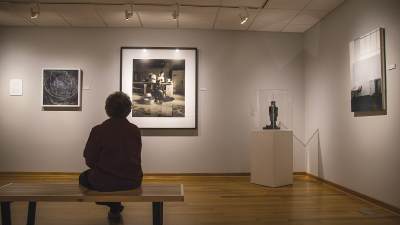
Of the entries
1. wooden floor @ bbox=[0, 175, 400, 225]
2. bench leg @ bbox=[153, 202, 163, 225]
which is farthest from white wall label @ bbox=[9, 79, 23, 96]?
bench leg @ bbox=[153, 202, 163, 225]

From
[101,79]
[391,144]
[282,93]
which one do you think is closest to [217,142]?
[282,93]

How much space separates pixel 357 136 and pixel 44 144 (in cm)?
529

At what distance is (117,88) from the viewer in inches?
247

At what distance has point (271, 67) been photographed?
6.48 metres

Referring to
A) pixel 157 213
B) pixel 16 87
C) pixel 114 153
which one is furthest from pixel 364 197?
pixel 16 87

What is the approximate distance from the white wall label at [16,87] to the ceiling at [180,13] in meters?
1.05

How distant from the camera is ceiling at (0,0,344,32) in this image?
16.7 ft

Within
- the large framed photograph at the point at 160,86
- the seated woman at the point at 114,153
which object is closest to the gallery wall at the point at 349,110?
the large framed photograph at the point at 160,86

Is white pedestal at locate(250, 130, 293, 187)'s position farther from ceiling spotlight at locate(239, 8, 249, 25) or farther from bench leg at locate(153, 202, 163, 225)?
bench leg at locate(153, 202, 163, 225)

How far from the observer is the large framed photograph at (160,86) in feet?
20.5

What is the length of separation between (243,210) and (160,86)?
3.20m

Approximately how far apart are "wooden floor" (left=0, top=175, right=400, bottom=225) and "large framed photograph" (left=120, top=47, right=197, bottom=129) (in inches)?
64.0

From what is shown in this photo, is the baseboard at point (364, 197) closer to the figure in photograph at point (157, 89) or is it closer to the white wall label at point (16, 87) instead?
the figure in photograph at point (157, 89)

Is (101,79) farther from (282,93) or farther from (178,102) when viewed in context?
(282,93)
